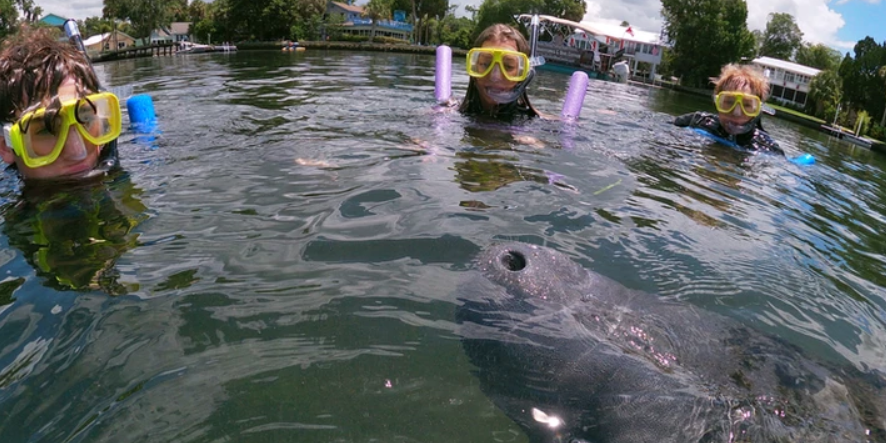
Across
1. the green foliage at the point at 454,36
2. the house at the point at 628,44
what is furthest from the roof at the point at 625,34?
the green foliage at the point at 454,36

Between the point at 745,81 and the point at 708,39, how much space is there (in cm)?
4207

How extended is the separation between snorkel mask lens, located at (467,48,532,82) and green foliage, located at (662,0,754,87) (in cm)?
4135

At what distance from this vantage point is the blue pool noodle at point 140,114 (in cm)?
572

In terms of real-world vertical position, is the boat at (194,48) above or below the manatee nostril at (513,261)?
above

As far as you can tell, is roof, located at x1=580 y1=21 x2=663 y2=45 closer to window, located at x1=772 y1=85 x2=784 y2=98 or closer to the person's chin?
window, located at x1=772 y1=85 x2=784 y2=98

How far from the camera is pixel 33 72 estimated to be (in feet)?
10.4

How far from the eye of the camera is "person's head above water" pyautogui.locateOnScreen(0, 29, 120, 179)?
Answer: 3.03 metres

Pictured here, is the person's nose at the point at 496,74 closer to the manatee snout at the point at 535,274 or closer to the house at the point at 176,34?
the manatee snout at the point at 535,274

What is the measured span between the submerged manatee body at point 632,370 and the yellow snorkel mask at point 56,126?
277 centimetres

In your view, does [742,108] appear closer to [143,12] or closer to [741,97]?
[741,97]

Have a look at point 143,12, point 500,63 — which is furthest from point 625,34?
point 143,12

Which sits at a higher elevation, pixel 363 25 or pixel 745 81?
pixel 363 25

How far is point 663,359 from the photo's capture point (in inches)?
68.3

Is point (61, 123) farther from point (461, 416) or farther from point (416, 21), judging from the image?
point (416, 21)
